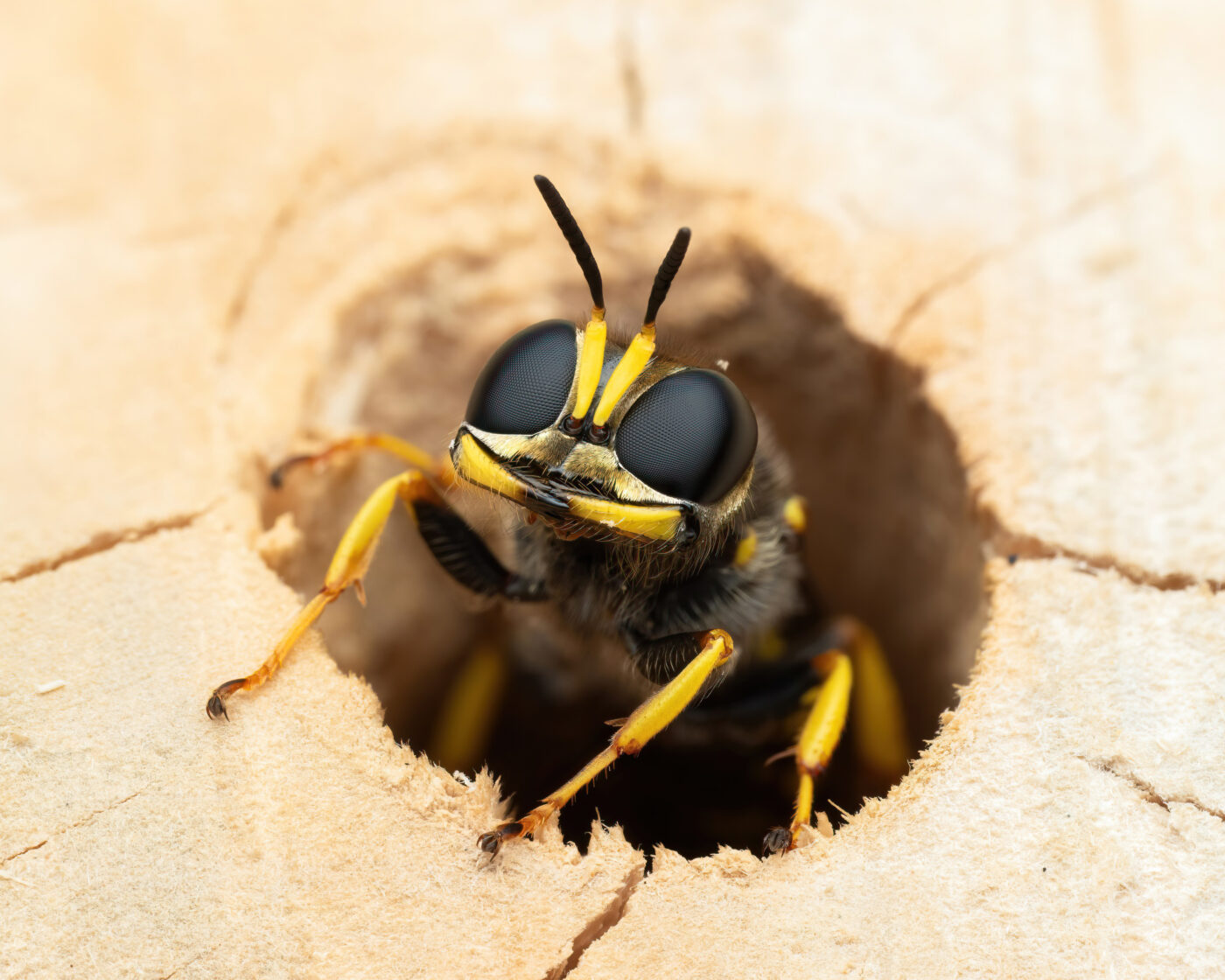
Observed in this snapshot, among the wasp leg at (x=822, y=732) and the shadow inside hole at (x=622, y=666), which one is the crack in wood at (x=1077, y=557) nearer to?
the shadow inside hole at (x=622, y=666)

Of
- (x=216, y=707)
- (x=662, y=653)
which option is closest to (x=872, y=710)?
(x=662, y=653)

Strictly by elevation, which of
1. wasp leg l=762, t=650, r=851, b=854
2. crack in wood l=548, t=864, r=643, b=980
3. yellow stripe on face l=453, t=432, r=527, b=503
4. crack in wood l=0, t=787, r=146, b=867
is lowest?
crack in wood l=0, t=787, r=146, b=867

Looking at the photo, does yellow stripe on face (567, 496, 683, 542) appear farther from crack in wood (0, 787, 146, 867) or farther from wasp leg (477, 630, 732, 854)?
crack in wood (0, 787, 146, 867)

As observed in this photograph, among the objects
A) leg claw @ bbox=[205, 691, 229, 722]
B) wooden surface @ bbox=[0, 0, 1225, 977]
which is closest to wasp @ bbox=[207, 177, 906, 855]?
leg claw @ bbox=[205, 691, 229, 722]

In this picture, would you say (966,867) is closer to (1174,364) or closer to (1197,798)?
(1197,798)

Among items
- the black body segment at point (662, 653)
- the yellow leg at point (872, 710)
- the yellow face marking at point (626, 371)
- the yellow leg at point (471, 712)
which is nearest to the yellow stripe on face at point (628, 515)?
the yellow face marking at point (626, 371)

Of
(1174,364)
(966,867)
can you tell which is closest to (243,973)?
(966,867)
